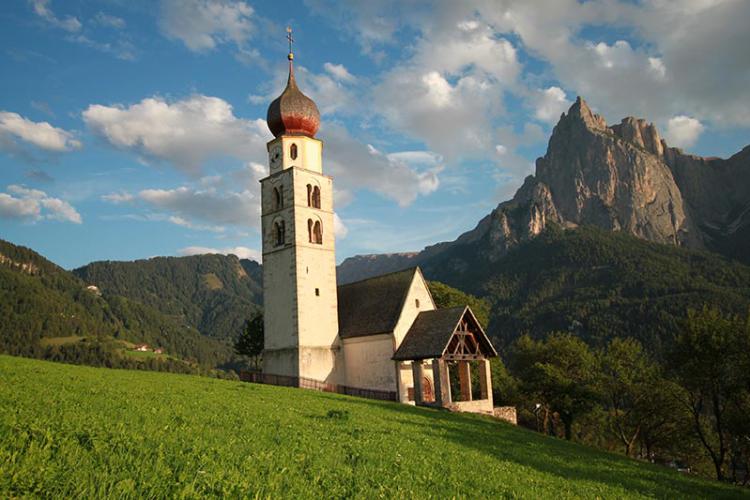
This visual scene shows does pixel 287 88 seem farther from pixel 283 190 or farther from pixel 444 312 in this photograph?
pixel 444 312

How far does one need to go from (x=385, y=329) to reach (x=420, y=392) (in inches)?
209

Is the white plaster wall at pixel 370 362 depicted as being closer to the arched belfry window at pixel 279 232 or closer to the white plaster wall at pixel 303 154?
the arched belfry window at pixel 279 232

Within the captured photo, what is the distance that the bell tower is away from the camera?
4175cm

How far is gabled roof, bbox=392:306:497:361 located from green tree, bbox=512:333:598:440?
227 inches

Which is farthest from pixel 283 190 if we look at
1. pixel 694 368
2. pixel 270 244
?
pixel 694 368

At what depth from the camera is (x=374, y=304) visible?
43719 millimetres

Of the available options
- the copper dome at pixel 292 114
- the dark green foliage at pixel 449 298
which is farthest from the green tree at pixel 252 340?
the copper dome at pixel 292 114

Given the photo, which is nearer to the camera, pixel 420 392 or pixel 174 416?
pixel 174 416

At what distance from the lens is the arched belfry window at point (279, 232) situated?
44.4m

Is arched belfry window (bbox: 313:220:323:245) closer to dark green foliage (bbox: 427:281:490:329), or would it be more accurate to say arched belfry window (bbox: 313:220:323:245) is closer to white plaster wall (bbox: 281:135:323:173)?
white plaster wall (bbox: 281:135:323:173)

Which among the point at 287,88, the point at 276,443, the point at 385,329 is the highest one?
the point at 287,88

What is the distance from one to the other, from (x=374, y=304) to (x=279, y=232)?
Result: 30.0 ft

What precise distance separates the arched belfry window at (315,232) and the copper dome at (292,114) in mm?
7261

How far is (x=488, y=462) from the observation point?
52.4ft
